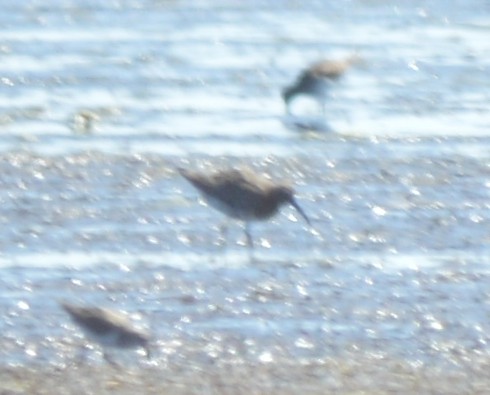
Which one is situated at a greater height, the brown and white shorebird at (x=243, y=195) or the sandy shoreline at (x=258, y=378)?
the sandy shoreline at (x=258, y=378)

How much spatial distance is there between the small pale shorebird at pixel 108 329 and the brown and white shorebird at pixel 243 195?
5.10 ft

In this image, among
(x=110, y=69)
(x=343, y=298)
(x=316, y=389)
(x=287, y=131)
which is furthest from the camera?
(x=110, y=69)

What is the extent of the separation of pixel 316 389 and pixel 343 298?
3.79ft

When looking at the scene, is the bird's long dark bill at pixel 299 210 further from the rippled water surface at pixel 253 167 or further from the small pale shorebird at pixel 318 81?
the small pale shorebird at pixel 318 81

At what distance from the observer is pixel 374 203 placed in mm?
10312

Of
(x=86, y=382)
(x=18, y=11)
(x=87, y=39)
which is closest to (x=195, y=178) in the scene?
(x=86, y=382)

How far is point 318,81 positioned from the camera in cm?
1295

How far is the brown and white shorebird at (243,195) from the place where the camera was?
31.9ft

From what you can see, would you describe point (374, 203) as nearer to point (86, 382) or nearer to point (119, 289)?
point (119, 289)

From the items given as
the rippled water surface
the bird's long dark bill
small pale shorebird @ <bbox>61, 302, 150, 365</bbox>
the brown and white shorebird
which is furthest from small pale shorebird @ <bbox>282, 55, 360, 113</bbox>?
small pale shorebird @ <bbox>61, 302, 150, 365</bbox>

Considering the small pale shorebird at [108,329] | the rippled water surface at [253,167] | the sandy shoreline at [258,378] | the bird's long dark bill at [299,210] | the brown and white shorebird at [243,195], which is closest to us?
the sandy shoreline at [258,378]

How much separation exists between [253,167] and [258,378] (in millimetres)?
3324

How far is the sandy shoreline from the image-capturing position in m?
7.70

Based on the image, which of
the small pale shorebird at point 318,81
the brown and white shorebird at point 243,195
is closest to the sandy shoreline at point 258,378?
the brown and white shorebird at point 243,195
